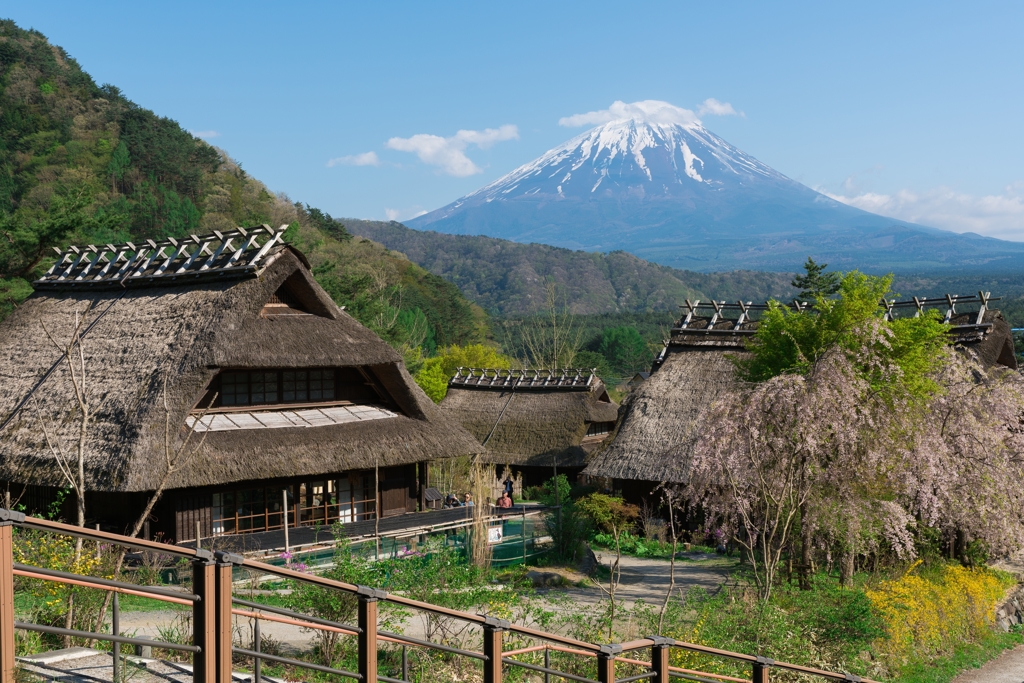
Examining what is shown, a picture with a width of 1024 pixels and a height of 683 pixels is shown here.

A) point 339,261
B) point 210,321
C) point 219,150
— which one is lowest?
point 210,321

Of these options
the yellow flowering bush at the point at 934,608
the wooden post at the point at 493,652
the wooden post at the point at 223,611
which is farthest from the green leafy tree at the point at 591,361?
the wooden post at the point at 223,611

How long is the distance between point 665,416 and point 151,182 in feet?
183

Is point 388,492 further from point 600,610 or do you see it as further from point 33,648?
point 33,648

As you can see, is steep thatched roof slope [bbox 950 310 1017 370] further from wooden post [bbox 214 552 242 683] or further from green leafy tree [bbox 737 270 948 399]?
wooden post [bbox 214 552 242 683]

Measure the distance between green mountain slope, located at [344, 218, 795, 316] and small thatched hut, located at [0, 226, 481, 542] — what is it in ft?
383

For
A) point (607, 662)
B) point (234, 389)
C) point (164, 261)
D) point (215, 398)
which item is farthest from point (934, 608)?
point (164, 261)

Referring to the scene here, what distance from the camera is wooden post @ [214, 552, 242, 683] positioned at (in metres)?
4.71

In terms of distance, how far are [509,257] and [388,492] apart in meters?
138

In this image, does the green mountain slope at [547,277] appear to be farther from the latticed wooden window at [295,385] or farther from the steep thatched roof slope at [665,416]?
the latticed wooden window at [295,385]

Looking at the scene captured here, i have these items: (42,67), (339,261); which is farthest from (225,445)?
(42,67)

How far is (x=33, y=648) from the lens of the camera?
752cm

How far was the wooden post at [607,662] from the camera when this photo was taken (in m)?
6.60

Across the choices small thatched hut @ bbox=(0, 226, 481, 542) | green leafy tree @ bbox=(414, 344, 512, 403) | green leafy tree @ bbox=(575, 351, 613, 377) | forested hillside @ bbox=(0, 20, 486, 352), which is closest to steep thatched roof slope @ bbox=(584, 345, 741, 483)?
small thatched hut @ bbox=(0, 226, 481, 542)

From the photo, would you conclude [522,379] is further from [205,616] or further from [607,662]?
[205,616]
